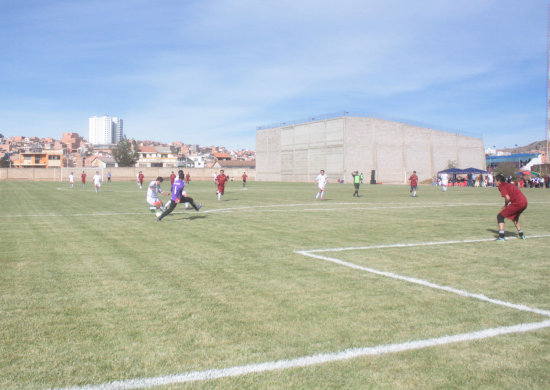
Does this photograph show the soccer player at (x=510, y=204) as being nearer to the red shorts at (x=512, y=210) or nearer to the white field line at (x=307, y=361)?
the red shorts at (x=512, y=210)

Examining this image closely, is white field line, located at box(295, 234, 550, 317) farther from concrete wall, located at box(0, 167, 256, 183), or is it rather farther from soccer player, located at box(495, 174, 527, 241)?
concrete wall, located at box(0, 167, 256, 183)

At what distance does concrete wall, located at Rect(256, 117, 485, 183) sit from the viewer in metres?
70.1

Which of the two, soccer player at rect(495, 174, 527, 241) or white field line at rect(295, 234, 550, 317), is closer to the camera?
white field line at rect(295, 234, 550, 317)

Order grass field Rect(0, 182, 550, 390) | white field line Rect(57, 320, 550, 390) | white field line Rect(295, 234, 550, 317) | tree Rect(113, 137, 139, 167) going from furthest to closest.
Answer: tree Rect(113, 137, 139, 167) < white field line Rect(295, 234, 550, 317) < grass field Rect(0, 182, 550, 390) < white field line Rect(57, 320, 550, 390)

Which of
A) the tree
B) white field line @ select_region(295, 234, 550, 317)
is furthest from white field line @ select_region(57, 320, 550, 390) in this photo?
the tree

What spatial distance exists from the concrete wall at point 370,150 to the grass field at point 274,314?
2389 inches

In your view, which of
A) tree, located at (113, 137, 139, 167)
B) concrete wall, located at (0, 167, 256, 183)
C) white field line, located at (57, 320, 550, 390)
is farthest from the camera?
tree, located at (113, 137, 139, 167)

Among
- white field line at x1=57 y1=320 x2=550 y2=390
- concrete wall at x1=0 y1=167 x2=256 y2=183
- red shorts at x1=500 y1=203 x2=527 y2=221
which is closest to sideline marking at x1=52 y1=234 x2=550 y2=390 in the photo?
white field line at x1=57 y1=320 x2=550 y2=390

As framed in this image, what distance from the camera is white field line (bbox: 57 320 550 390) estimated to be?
11.3 ft

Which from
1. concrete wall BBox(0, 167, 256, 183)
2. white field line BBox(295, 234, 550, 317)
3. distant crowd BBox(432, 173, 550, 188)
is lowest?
white field line BBox(295, 234, 550, 317)

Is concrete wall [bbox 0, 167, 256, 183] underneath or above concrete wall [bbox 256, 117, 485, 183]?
underneath

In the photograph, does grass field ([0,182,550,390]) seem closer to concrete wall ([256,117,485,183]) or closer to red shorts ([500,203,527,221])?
red shorts ([500,203,527,221])

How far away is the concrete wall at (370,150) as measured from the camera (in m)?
70.1

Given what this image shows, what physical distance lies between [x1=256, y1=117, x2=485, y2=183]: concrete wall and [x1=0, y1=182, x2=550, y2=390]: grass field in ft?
199
